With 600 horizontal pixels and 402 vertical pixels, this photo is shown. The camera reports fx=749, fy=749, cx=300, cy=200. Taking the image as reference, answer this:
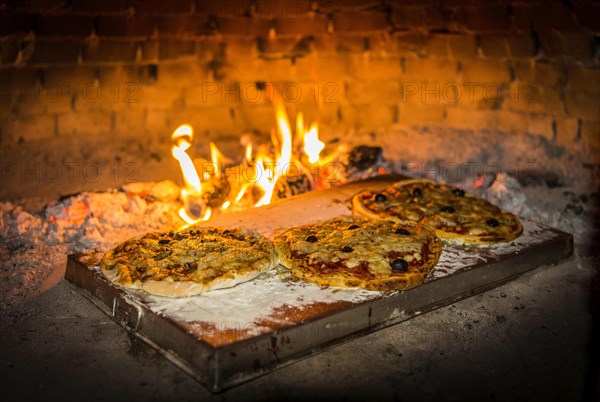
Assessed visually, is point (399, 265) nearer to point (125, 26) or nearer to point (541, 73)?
point (541, 73)

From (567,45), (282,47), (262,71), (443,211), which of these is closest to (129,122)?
(262,71)

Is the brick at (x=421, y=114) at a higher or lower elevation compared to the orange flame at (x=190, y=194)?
higher

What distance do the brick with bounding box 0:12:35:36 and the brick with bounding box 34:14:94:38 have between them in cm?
7

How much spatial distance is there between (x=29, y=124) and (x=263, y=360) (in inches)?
142

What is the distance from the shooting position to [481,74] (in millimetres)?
7062

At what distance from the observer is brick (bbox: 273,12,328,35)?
7.07m

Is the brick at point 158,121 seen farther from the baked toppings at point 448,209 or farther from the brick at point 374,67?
the baked toppings at point 448,209

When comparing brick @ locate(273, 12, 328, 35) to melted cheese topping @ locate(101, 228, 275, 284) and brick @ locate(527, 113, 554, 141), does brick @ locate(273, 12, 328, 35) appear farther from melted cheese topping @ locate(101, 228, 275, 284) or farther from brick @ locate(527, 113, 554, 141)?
melted cheese topping @ locate(101, 228, 275, 284)

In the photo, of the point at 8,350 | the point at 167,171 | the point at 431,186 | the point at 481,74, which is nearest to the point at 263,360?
the point at 8,350

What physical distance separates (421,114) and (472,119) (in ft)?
1.70

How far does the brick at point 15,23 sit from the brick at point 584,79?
461cm

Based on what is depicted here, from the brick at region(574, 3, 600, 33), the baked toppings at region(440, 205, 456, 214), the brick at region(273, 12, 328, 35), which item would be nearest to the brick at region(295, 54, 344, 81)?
the brick at region(273, 12, 328, 35)

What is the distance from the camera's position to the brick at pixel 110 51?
253 inches

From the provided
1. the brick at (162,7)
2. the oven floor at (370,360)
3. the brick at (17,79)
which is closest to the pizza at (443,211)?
the oven floor at (370,360)
